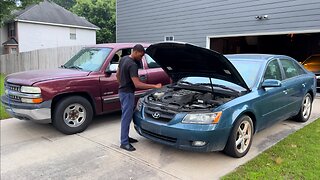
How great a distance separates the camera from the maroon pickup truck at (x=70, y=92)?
198 inches

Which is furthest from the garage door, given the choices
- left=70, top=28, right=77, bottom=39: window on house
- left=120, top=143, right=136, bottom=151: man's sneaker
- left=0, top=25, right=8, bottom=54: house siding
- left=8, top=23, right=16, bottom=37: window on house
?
left=0, top=25, right=8, bottom=54: house siding

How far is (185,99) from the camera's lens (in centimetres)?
453

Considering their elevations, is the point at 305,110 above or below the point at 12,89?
below

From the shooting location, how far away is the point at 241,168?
390 centimetres

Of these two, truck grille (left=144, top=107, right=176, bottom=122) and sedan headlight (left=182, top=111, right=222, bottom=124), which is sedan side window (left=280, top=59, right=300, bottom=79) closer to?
sedan headlight (left=182, top=111, right=222, bottom=124)

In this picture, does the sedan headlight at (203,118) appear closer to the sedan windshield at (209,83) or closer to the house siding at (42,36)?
the sedan windshield at (209,83)

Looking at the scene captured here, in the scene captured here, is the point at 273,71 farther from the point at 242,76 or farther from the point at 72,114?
the point at 72,114

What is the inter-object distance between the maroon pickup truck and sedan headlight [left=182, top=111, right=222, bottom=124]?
8.05 ft

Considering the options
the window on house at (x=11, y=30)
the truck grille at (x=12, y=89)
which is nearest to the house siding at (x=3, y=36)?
the window on house at (x=11, y=30)

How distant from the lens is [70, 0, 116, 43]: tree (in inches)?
1378

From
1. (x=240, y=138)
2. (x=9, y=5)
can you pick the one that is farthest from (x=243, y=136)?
(x=9, y=5)

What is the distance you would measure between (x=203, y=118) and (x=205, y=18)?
9438mm

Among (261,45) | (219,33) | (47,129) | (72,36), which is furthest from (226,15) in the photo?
(72,36)

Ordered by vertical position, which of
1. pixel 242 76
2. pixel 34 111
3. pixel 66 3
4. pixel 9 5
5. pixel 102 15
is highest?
pixel 66 3
